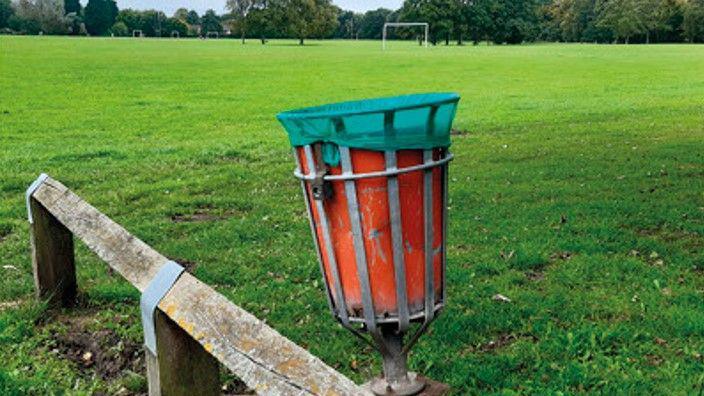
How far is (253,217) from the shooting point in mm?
8266

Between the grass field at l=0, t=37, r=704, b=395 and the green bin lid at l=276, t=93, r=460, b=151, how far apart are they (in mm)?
1480

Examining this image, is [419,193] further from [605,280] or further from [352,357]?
[605,280]

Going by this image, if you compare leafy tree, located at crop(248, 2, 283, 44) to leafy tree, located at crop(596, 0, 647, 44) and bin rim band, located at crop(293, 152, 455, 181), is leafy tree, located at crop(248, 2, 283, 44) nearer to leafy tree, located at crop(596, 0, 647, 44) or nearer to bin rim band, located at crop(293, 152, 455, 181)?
leafy tree, located at crop(596, 0, 647, 44)

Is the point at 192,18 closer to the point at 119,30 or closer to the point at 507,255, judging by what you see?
the point at 119,30

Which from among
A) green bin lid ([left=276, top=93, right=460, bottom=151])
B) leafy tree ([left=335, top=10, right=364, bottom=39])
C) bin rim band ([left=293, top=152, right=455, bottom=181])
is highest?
green bin lid ([left=276, top=93, right=460, bottom=151])

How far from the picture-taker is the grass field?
462 centimetres

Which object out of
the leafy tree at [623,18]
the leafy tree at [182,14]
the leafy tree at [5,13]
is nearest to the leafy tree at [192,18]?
the leafy tree at [182,14]

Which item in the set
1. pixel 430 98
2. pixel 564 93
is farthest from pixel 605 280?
pixel 564 93

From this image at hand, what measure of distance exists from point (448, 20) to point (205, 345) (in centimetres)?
9537

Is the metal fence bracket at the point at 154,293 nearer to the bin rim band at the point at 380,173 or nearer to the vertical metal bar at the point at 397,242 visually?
the bin rim band at the point at 380,173

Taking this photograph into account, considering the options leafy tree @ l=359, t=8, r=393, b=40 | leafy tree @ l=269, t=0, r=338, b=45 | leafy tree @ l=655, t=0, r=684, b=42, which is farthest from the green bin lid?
leafy tree @ l=359, t=8, r=393, b=40

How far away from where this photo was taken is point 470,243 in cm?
701

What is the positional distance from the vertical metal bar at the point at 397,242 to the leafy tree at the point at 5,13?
127073 millimetres

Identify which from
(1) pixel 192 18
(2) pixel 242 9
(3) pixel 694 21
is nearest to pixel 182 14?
(1) pixel 192 18
